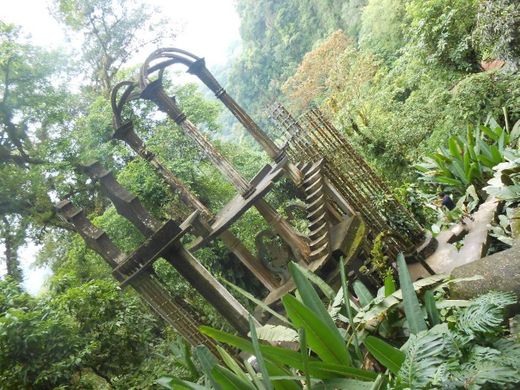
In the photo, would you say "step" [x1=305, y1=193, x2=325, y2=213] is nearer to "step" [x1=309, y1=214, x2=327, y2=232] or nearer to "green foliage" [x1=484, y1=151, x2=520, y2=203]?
"step" [x1=309, y1=214, x2=327, y2=232]

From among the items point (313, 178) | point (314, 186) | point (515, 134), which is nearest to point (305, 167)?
point (313, 178)

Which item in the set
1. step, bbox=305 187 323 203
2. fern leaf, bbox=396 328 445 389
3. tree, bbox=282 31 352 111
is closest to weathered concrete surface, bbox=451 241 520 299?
fern leaf, bbox=396 328 445 389

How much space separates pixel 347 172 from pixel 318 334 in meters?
4.52

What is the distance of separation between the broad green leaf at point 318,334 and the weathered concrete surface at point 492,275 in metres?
0.86

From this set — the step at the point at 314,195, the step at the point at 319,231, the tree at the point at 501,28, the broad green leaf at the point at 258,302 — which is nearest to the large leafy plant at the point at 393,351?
the broad green leaf at the point at 258,302

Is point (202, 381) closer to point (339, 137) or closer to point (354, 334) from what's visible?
point (354, 334)

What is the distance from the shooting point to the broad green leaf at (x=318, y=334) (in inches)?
64.7

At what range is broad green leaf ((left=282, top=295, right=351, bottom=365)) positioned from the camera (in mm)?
1644

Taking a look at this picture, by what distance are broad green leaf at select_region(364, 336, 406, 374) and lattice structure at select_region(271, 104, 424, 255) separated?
13.5 feet

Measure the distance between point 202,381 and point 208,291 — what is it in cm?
134

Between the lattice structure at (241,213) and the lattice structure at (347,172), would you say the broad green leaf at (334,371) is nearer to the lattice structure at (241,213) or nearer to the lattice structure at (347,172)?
the lattice structure at (241,213)

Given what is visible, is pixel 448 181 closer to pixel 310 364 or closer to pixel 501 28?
pixel 501 28

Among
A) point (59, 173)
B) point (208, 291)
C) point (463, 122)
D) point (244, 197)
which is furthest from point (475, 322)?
point (59, 173)

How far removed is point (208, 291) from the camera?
3795 millimetres
